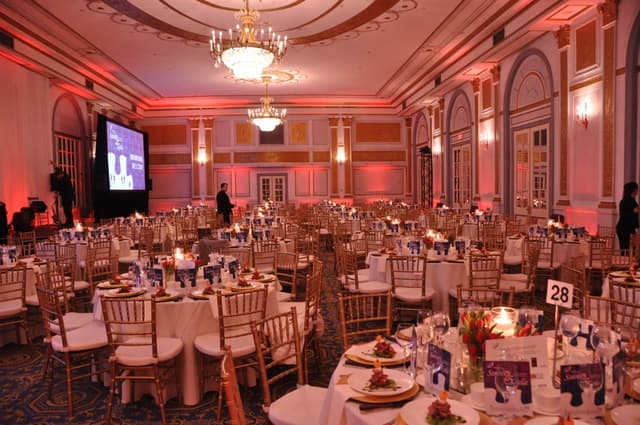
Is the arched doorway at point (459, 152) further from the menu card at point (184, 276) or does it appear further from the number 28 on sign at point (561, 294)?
the number 28 on sign at point (561, 294)

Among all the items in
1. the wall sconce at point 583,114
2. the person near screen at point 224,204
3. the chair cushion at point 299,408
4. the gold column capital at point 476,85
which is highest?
the gold column capital at point 476,85

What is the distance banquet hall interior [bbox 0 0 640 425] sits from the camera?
3959 millimetres

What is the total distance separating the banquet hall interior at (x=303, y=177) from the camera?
13.0 feet

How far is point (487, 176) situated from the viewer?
Answer: 13430 mm

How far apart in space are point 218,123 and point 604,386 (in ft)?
64.1

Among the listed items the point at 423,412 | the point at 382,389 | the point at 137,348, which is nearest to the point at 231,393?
the point at 382,389

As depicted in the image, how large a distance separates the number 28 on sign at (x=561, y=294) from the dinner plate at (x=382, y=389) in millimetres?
855

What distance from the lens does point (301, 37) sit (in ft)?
38.6

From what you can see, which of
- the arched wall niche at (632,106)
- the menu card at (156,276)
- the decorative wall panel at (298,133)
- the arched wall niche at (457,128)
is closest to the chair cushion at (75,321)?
the menu card at (156,276)

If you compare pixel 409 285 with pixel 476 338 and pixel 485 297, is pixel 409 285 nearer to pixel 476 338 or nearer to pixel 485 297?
pixel 485 297

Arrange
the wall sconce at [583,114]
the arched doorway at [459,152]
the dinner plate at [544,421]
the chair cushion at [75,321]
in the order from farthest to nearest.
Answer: the arched doorway at [459,152], the wall sconce at [583,114], the chair cushion at [75,321], the dinner plate at [544,421]

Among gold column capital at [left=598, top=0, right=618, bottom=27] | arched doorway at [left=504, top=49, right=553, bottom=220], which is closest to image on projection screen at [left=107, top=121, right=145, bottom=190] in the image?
arched doorway at [left=504, top=49, right=553, bottom=220]

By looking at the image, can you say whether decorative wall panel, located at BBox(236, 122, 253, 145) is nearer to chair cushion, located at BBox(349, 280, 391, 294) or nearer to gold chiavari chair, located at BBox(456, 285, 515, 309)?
chair cushion, located at BBox(349, 280, 391, 294)

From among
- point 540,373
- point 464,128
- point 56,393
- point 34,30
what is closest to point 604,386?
point 540,373
